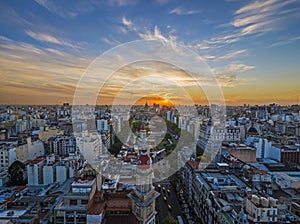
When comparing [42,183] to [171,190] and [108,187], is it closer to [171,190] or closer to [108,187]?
[108,187]

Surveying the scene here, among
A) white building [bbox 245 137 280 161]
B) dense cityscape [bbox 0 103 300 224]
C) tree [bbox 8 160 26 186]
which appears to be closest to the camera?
dense cityscape [bbox 0 103 300 224]

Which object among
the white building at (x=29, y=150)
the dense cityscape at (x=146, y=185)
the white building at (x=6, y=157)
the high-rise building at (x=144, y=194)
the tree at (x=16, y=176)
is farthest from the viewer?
the white building at (x=29, y=150)

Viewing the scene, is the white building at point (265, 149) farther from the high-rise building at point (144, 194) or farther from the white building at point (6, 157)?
the white building at point (6, 157)

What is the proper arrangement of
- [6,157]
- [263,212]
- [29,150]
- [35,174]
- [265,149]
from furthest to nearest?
[265,149] → [29,150] → [6,157] → [35,174] → [263,212]

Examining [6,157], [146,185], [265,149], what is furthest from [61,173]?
[265,149]

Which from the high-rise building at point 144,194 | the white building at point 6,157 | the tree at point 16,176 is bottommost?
the tree at point 16,176

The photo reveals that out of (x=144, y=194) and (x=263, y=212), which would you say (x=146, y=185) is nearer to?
(x=144, y=194)

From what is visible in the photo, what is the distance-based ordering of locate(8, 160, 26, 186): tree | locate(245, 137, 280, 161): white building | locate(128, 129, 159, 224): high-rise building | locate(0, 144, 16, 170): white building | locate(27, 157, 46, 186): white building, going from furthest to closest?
locate(245, 137, 280, 161): white building → locate(0, 144, 16, 170): white building → locate(8, 160, 26, 186): tree → locate(27, 157, 46, 186): white building → locate(128, 129, 159, 224): high-rise building

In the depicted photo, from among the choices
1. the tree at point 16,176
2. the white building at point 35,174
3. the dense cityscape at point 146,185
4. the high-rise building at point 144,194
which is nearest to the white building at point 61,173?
the dense cityscape at point 146,185

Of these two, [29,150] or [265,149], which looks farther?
[265,149]

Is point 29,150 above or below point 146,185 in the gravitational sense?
below

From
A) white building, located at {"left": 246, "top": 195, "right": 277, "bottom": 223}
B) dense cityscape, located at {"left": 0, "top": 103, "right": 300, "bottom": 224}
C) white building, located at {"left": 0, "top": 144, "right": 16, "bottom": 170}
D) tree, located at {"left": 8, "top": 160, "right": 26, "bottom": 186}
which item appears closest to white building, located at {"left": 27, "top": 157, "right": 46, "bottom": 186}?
dense cityscape, located at {"left": 0, "top": 103, "right": 300, "bottom": 224}

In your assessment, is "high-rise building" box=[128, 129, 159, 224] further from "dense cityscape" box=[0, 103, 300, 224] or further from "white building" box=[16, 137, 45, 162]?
"white building" box=[16, 137, 45, 162]
